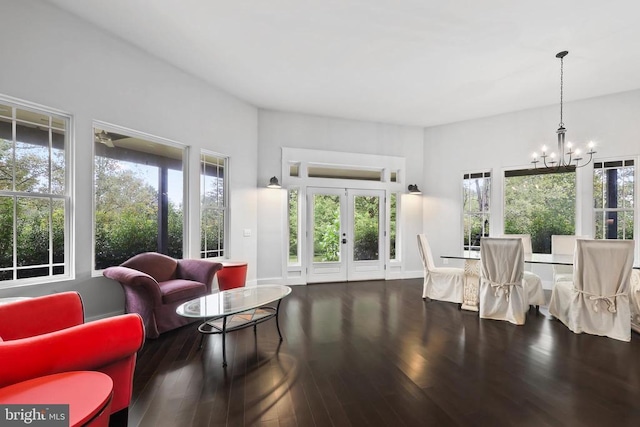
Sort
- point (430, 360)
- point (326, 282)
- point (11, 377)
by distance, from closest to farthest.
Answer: point (11, 377) → point (430, 360) → point (326, 282)

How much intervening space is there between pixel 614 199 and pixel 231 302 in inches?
244

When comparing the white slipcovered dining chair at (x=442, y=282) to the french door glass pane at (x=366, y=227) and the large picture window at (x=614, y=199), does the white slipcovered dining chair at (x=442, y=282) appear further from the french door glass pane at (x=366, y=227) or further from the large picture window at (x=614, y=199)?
the large picture window at (x=614, y=199)

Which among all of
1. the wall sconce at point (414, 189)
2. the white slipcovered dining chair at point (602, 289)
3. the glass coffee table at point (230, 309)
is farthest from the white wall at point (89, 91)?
the white slipcovered dining chair at point (602, 289)

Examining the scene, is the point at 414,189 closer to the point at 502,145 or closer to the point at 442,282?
the point at 502,145

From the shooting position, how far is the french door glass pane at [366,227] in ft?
20.3

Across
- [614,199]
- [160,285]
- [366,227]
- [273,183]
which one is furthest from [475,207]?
[160,285]

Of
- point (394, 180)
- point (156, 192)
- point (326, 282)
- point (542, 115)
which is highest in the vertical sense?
point (542, 115)

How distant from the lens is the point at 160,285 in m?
3.44

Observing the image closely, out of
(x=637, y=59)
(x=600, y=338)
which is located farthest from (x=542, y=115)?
(x=600, y=338)

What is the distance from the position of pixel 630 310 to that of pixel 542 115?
360 centimetres

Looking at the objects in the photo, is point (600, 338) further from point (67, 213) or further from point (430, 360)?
point (67, 213)

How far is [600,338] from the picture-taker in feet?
10.4

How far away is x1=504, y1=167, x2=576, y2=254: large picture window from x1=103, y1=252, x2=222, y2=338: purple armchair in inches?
216

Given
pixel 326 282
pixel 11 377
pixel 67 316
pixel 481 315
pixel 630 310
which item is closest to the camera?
pixel 11 377
